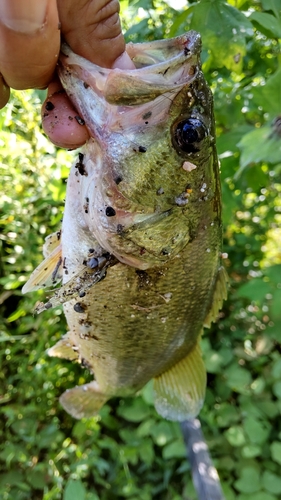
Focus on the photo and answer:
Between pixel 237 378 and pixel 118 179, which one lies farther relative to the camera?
pixel 237 378

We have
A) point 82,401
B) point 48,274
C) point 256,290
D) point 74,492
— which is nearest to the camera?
point 48,274

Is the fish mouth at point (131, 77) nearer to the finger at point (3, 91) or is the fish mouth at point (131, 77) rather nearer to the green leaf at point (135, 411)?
the finger at point (3, 91)

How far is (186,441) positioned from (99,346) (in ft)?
4.65

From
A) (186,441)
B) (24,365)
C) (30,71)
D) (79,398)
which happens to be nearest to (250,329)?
(186,441)

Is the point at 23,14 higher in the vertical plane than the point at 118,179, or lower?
higher

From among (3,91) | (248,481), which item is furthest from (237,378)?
(3,91)

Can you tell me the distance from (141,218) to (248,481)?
2.05m

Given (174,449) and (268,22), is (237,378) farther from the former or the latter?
(268,22)

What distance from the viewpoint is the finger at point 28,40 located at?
1.97ft

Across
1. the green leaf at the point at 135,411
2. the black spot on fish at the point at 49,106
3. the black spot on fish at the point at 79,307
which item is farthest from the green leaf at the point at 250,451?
the black spot on fish at the point at 49,106

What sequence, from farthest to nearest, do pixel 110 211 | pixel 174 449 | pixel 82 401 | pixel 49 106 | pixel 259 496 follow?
pixel 174 449, pixel 259 496, pixel 82 401, pixel 110 211, pixel 49 106

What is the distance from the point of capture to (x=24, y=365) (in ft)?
8.31

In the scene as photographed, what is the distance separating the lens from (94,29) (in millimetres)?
721

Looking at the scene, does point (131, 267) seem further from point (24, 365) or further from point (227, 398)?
point (227, 398)
